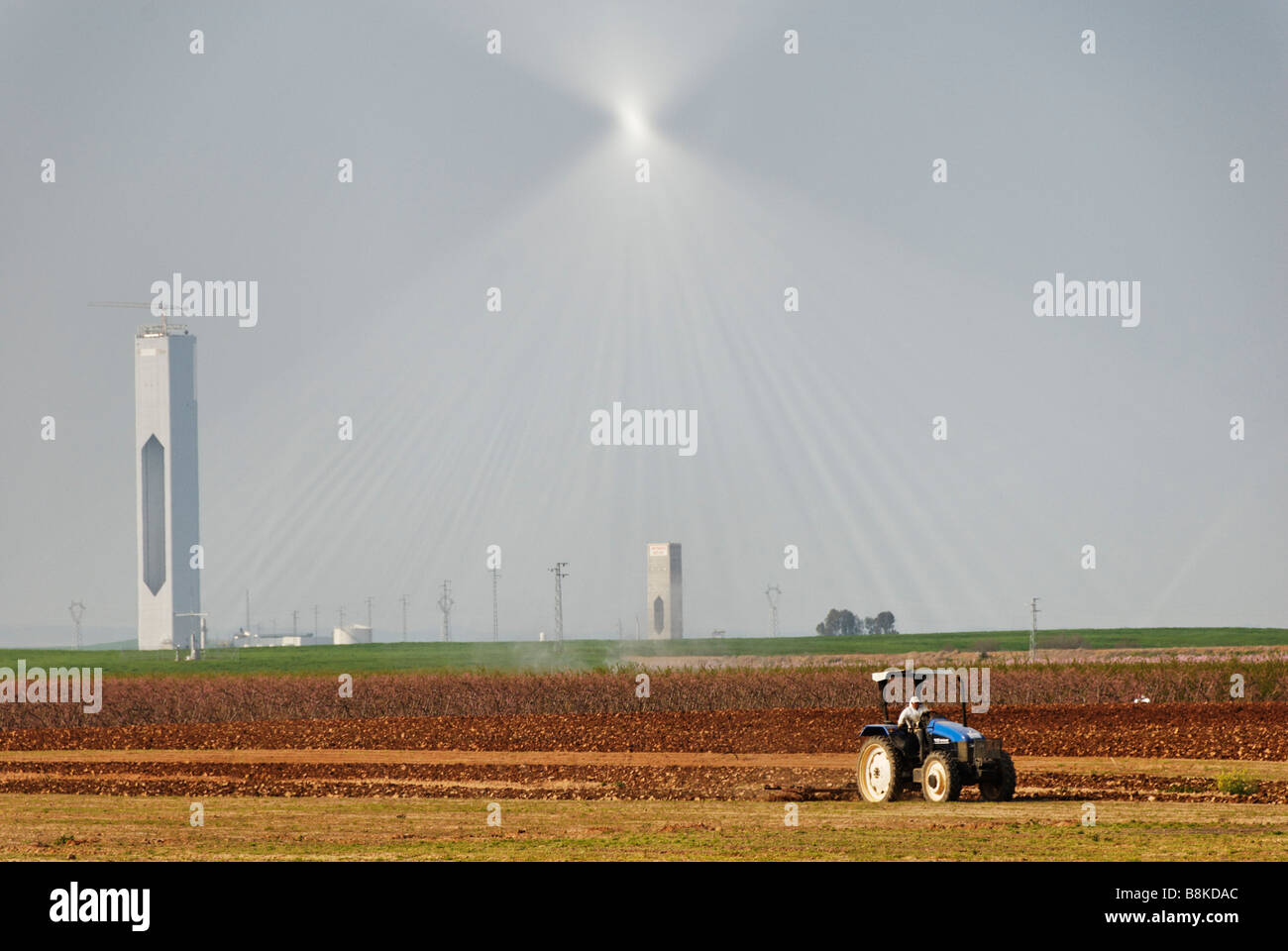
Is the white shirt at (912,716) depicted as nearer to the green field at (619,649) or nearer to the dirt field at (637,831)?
the dirt field at (637,831)

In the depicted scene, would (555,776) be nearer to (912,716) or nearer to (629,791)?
(629,791)

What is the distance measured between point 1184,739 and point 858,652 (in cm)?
11664

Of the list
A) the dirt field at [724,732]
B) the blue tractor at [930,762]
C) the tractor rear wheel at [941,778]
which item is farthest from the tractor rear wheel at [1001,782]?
the dirt field at [724,732]

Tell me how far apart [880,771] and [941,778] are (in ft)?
4.38

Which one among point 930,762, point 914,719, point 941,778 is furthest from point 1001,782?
point 914,719

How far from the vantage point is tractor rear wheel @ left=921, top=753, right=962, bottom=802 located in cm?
2527

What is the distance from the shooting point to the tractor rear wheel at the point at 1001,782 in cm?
2573

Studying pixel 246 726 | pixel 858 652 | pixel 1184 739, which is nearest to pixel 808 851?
pixel 1184 739

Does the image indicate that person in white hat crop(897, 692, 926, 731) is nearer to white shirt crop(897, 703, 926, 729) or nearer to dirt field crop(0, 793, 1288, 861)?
white shirt crop(897, 703, 926, 729)

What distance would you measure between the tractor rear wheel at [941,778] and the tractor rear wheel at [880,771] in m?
0.49

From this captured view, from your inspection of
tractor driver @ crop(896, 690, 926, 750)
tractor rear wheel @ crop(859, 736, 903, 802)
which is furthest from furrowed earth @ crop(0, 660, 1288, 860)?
tractor driver @ crop(896, 690, 926, 750)
